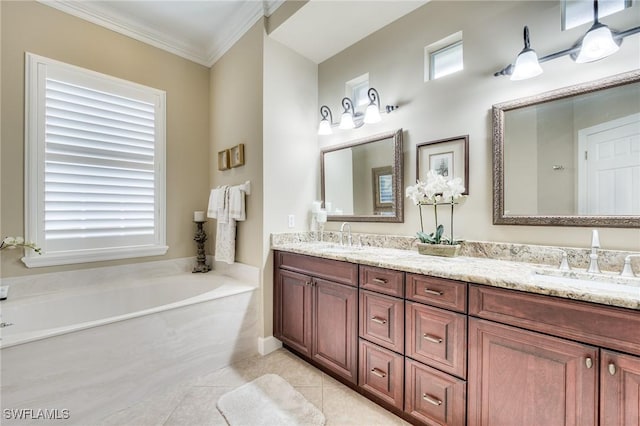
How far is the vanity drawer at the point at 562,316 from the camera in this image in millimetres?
932

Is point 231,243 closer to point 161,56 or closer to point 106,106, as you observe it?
point 106,106

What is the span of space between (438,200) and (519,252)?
558mm

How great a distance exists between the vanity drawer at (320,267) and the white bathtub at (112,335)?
36 centimetres

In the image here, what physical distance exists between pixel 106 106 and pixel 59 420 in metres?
2.36

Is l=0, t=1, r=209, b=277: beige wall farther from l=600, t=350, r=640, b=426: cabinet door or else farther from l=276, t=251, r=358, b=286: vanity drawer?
l=600, t=350, r=640, b=426: cabinet door

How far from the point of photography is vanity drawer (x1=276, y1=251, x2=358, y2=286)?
1.79 meters

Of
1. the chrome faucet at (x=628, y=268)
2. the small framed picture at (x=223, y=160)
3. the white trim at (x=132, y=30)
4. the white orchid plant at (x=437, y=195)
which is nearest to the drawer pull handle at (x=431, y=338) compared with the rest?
the white orchid plant at (x=437, y=195)

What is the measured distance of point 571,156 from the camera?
144cm

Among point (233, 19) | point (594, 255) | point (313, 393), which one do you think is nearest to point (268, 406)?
point (313, 393)

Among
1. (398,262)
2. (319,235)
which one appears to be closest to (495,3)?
(398,262)

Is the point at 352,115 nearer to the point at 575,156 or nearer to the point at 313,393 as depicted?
the point at 575,156

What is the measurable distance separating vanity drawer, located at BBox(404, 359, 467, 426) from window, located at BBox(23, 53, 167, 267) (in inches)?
99.6

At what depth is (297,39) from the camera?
243cm

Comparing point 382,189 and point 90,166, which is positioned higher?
point 90,166
